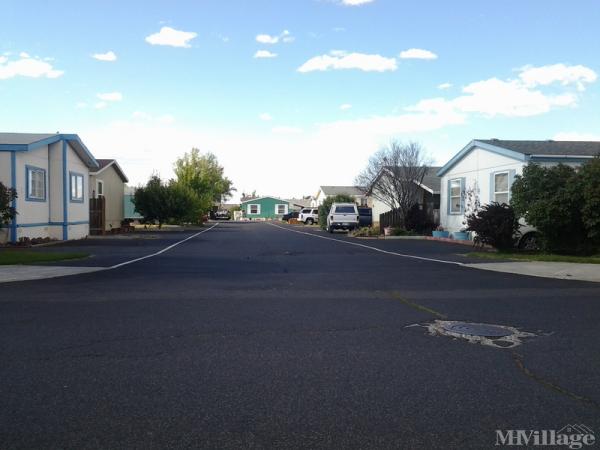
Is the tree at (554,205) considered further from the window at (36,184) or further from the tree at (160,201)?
the tree at (160,201)

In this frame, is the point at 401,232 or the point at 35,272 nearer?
the point at 35,272

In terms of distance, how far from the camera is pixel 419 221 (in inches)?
1288

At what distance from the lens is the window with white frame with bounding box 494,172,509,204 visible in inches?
967

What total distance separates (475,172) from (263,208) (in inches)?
3433

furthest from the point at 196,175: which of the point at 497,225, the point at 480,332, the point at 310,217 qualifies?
the point at 480,332

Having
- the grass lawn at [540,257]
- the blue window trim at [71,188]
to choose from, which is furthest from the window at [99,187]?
the grass lawn at [540,257]

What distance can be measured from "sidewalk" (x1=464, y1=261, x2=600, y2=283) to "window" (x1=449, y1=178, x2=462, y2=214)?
12.3m

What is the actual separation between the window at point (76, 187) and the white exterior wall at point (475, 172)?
716 inches

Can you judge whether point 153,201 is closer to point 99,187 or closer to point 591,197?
point 99,187

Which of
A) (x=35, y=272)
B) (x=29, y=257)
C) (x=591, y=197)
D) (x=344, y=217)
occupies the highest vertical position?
(x=591, y=197)

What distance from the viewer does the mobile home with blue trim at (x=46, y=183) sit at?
75.0 ft

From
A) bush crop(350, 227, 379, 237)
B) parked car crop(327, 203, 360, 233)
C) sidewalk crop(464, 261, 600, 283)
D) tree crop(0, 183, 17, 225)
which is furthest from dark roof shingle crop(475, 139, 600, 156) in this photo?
tree crop(0, 183, 17, 225)

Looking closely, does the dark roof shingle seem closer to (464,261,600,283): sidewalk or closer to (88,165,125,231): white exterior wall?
(464,261,600,283): sidewalk

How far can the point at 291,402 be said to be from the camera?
5.04 m
